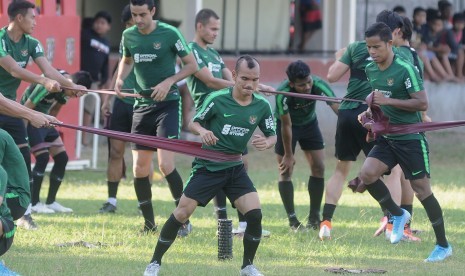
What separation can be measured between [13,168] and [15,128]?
270cm

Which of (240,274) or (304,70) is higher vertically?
(304,70)

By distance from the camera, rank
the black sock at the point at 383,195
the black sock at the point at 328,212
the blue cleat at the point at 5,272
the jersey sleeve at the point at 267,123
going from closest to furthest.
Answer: the blue cleat at the point at 5,272
the jersey sleeve at the point at 267,123
the black sock at the point at 383,195
the black sock at the point at 328,212

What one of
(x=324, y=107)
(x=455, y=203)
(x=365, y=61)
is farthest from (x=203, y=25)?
(x=324, y=107)

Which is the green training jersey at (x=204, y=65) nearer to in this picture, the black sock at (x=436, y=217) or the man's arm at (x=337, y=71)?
the man's arm at (x=337, y=71)

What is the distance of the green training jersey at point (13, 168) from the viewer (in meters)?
8.48

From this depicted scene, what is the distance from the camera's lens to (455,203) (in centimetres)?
1437

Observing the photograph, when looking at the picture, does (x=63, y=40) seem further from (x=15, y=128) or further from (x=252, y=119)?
(x=252, y=119)

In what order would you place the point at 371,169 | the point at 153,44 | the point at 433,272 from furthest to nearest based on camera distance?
the point at 153,44
the point at 371,169
the point at 433,272

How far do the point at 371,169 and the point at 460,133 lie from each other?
13.1 m

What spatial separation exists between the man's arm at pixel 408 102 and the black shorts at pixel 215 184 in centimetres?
140

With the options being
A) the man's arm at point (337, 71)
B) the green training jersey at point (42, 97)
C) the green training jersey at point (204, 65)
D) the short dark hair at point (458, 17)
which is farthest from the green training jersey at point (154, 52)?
the short dark hair at point (458, 17)

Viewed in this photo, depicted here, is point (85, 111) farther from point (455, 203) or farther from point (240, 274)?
point (240, 274)

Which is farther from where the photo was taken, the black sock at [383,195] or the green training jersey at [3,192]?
the black sock at [383,195]

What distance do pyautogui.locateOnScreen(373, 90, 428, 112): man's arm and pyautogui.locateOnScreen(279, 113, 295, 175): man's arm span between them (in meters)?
1.77
